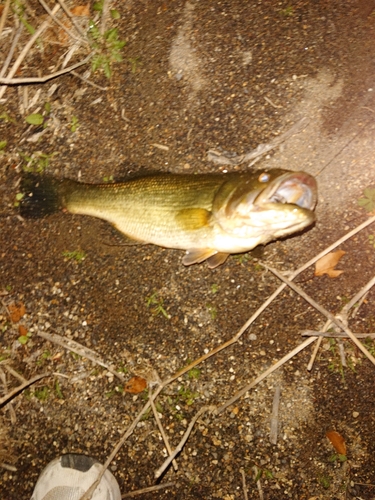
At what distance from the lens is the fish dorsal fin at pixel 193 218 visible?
109 inches

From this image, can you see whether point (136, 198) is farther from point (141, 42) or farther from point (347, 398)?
point (347, 398)

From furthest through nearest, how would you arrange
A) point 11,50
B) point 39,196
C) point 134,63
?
point 11,50, point 134,63, point 39,196

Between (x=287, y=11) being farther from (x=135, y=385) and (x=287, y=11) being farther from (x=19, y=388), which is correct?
(x=19, y=388)

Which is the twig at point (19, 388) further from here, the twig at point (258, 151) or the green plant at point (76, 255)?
the twig at point (258, 151)

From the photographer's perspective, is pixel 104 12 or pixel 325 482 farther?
pixel 104 12

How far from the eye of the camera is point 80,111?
3.59 metres

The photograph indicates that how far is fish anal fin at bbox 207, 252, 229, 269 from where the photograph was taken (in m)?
2.95

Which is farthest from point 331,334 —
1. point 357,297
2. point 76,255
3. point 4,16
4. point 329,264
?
point 4,16

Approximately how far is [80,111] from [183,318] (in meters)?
2.15

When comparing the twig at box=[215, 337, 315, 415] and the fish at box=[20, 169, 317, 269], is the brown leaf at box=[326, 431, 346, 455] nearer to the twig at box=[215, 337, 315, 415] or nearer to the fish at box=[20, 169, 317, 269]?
the twig at box=[215, 337, 315, 415]

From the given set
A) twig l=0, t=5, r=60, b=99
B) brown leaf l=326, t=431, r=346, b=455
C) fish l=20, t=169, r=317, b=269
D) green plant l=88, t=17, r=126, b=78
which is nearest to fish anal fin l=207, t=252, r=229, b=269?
fish l=20, t=169, r=317, b=269

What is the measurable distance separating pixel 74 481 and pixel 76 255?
188cm

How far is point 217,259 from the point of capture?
2.96 meters

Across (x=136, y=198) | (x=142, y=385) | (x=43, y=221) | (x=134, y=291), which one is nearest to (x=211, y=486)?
(x=142, y=385)
